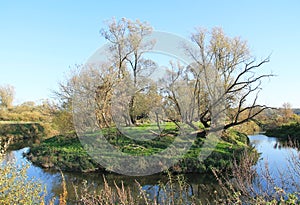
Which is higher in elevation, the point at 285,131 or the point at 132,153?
the point at 285,131

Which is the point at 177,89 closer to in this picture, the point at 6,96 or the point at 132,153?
the point at 132,153

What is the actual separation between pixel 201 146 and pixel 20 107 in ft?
106

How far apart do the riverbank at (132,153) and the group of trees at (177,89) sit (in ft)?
4.10

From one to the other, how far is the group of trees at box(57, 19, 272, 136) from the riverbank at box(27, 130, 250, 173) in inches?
49.2

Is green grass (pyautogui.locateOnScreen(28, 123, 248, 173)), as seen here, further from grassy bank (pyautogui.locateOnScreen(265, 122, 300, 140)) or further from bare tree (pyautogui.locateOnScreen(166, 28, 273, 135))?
grassy bank (pyautogui.locateOnScreen(265, 122, 300, 140))

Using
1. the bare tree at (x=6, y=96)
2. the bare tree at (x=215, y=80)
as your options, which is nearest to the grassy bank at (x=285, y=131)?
the bare tree at (x=215, y=80)

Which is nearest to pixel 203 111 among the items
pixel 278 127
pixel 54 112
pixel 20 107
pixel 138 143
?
pixel 138 143

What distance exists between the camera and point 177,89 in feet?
47.1

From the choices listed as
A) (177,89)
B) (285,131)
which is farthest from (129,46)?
(285,131)

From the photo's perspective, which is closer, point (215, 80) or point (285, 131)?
point (215, 80)

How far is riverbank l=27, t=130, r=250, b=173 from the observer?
11.8 meters

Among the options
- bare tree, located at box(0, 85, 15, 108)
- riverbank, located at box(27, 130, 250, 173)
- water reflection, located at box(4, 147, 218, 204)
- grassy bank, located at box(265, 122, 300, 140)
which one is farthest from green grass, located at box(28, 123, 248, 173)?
bare tree, located at box(0, 85, 15, 108)

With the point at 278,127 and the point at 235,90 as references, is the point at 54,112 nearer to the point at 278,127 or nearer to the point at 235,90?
the point at 235,90

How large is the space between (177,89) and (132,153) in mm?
4161
